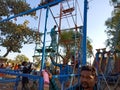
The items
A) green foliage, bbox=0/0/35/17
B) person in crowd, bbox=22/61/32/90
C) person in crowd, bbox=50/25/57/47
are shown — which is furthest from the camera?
green foliage, bbox=0/0/35/17

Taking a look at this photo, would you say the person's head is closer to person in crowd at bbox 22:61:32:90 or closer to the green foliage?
person in crowd at bbox 22:61:32:90

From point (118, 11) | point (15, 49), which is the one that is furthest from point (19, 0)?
point (118, 11)

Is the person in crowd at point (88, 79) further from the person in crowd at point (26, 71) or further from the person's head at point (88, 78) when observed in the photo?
the person in crowd at point (26, 71)

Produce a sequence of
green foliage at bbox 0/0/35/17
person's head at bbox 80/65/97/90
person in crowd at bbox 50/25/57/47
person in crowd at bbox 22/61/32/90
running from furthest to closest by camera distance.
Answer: green foliage at bbox 0/0/35/17
person in crowd at bbox 22/61/32/90
person in crowd at bbox 50/25/57/47
person's head at bbox 80/65/97/90

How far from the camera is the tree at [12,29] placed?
2169cm

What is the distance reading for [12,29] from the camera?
866 inches

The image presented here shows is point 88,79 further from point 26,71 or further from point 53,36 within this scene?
point 26,71

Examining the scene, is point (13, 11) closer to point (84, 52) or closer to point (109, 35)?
point (109, 35)

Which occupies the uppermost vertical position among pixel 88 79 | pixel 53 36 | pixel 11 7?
pixel 11 7

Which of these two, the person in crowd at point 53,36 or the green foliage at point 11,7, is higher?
the green foliage at point 11,7

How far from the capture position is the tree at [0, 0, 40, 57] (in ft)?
71.2

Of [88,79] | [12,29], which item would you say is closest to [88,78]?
[88,79]

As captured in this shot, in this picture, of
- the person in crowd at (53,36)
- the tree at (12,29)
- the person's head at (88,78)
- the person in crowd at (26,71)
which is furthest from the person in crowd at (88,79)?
the tree at (12,29)

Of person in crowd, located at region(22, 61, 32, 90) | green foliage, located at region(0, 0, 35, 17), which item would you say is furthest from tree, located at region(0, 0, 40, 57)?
person in crowd, located at region(22, 61, 32, 90)
